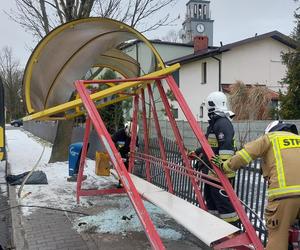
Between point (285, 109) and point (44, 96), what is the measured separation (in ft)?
44.9

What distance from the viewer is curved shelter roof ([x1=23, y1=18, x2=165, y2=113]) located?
23.4 ft

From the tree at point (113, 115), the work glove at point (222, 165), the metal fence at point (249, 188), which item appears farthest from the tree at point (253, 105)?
the work glove at point (222, 165)

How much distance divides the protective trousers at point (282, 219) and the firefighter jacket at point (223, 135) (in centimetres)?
152

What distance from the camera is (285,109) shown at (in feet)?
64.0

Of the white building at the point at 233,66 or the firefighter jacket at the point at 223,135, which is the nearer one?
the firefighter jacket at the point at 223,135

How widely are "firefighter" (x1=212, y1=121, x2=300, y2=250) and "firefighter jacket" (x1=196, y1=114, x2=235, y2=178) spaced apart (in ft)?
4.52

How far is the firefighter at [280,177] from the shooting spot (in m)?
3.75

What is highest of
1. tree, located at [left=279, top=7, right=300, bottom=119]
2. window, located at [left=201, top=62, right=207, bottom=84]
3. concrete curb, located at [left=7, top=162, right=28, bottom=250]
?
window, located at [left=201, top=62, right=207, bottom=84]

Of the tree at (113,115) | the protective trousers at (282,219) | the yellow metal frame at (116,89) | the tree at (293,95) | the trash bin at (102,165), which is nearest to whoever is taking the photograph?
the protective trousers at (282,219)

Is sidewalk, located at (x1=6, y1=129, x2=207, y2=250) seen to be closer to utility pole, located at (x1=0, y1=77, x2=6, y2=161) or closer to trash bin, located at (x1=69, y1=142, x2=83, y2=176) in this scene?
trash bin, located at (x1=69, y1=142, x2=83, y2=176)

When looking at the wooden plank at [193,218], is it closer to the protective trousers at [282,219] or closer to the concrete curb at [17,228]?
the protective trousers at [282,219]

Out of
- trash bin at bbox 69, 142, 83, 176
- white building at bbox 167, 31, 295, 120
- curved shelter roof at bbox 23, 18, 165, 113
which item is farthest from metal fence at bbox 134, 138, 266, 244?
white building at bbox 167, 31, 295, 120

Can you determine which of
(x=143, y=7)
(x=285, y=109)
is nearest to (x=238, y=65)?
(x=285, y=109)

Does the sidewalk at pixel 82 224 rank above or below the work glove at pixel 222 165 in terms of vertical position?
below
